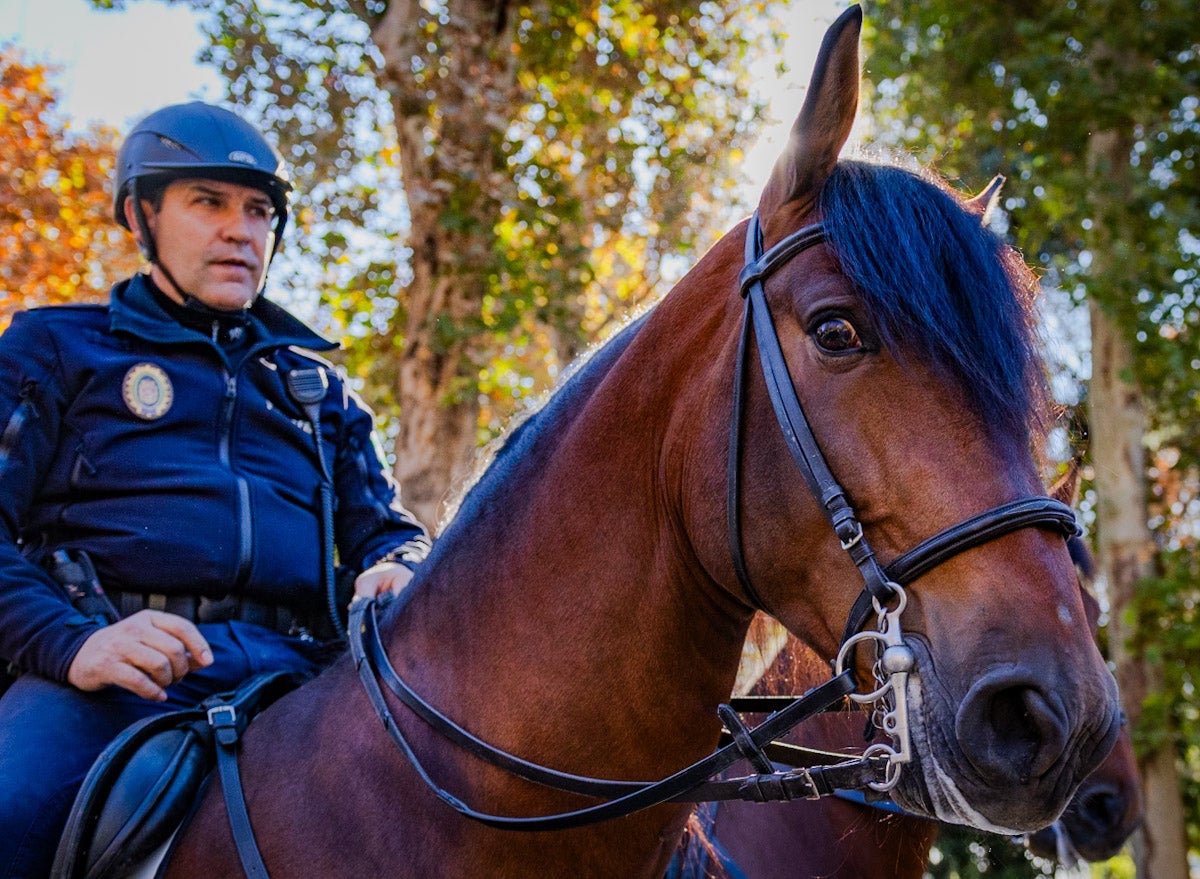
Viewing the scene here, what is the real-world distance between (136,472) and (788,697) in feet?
5.73

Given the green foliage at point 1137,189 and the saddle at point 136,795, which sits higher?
the green foliage at point 1137,189

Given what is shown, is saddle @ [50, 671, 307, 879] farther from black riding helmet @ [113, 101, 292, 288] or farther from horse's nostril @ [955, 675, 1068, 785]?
horse's nostril @ [955, 675, 1068, 785]

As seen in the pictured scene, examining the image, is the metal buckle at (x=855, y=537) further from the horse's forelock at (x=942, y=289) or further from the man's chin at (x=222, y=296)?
the man's chin at (x=222, y=296)

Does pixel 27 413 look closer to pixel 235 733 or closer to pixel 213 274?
pixel 213 274

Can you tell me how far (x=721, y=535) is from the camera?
6.25ft

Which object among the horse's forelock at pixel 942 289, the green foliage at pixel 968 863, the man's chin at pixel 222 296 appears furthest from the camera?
the green foliage at pixel 968 863

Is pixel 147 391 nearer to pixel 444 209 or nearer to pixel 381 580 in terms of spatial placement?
pixel 381 580

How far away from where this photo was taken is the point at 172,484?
2719 millimetres

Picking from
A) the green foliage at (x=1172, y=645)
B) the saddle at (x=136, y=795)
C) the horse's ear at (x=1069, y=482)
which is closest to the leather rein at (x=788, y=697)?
the saddle at (x=136, y=795)

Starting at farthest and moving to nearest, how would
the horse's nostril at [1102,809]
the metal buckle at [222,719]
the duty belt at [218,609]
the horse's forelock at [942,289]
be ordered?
the horse's nostril at [1102,809] < the duty belt at [218,609] < the metal buckle at [222,719] < the horse's forelock at [942,289]

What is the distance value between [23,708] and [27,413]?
729 millimetres

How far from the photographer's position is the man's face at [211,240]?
3160 millimetres

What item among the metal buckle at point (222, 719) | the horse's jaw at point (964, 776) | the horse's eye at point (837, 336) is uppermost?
the horse's eye at point (837, 336)

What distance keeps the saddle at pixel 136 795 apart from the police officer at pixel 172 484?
95 millimetres
